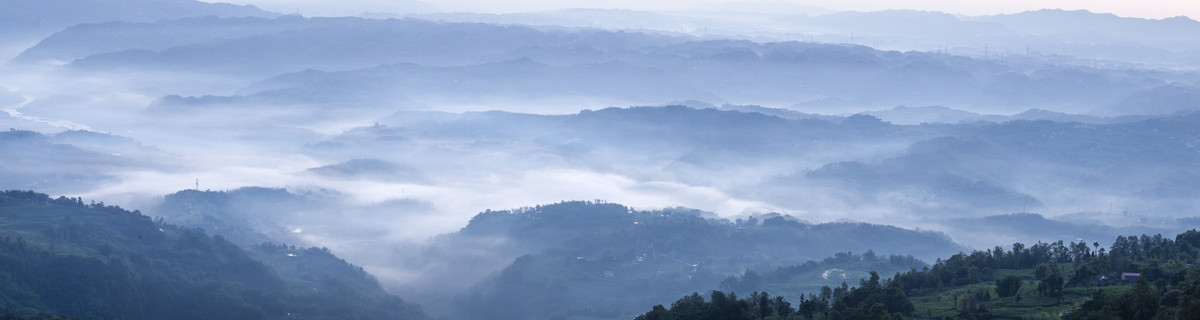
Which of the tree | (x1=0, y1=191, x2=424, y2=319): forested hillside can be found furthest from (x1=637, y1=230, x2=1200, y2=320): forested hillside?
(x1=0, y1=191, x2=424, y2=319): forested hillside

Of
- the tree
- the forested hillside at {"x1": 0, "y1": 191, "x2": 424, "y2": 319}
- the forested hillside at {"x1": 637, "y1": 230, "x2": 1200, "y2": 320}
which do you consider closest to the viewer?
the forested hillside at {"x1": 637, "y1": 230, "x2": 1200, "y2": 320}

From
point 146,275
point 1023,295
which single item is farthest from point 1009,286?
point 146,275

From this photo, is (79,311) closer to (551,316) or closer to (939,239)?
(551,316)

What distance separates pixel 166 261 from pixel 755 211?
4370 inches

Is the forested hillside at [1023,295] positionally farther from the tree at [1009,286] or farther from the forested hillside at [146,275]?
the forested hillside at [146,275]

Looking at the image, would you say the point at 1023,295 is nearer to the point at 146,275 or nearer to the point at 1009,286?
the point at 1009,286

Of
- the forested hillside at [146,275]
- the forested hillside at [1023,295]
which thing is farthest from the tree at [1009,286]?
the forested hillside at [146,275]

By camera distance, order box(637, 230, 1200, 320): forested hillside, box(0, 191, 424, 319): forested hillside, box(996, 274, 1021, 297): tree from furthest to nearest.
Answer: box(0, 191, 424, 319): forested hillside
box(996, 274, 1021, 297): tree
box(637, 230, 1200, 320): forested hillside

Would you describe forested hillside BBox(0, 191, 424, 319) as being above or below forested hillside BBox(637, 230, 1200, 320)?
above

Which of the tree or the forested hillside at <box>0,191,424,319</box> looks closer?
the tree

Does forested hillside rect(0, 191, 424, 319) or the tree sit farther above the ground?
forested hillside rect(0, 191, 424, 319)

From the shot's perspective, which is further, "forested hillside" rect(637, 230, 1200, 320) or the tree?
the tree

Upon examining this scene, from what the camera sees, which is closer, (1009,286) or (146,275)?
(1009,286)

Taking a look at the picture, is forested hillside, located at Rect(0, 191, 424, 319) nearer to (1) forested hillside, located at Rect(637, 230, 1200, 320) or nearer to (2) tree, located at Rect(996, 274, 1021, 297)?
(1) forested hillside, located at Rect(637, 230, 1200, 320)
